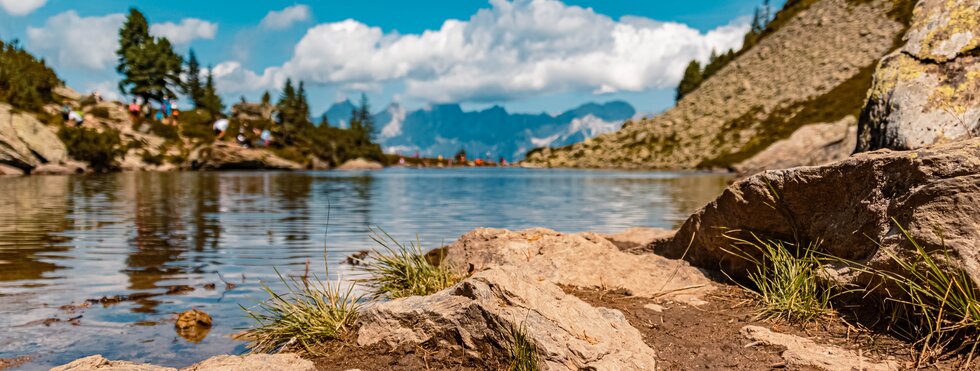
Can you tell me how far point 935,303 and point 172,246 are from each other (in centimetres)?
1842

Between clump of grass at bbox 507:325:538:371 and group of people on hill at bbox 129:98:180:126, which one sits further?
group of people on hill at bbox 129:98:180:126

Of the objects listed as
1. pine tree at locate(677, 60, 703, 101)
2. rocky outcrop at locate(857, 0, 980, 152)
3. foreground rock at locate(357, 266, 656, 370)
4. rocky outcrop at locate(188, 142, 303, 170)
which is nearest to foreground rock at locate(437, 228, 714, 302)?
foreground rock at locate(357, 266, 656, 370)

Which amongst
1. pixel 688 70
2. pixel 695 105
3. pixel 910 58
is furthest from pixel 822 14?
pixel 910 58

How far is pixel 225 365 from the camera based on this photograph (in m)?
5.61

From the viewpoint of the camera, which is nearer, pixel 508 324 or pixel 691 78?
pixel 508 324

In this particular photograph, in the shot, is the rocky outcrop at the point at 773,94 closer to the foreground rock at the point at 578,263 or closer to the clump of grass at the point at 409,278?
the foreground rock at the point at 578,263

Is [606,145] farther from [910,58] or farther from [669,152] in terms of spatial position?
[910,58]

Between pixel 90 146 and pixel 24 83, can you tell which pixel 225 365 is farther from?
pixel 24 83

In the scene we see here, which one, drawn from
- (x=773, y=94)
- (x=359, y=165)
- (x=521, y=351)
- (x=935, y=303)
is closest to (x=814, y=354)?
(x=935, y=303)

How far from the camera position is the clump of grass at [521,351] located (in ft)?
17.7

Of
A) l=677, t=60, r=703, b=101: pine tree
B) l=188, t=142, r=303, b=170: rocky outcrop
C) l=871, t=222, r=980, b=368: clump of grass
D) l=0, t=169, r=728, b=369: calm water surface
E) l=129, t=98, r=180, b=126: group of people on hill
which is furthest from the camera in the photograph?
l=677, t=60, r=703, b=101: pine tree

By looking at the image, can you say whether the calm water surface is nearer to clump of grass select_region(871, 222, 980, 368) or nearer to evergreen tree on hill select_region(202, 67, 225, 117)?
clump of grass select_region(871, 222, 980, 368)

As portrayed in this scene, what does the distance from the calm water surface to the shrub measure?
39571mm

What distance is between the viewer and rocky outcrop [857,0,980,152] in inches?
347
